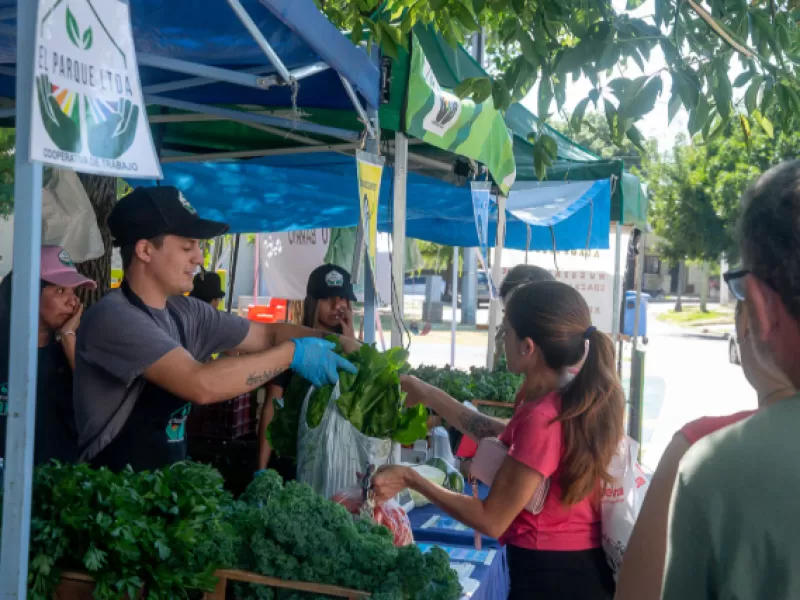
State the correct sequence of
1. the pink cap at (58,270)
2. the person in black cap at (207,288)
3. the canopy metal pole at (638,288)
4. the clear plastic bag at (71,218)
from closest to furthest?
1. the pink cap at (58,270)
2. the clear plastic bag at (71,218)
3. the person in black cap at (207,288)
4. the canopy metal pole at (638,288)

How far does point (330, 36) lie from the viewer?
10.2 ft

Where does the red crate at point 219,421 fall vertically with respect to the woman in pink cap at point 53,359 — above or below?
below

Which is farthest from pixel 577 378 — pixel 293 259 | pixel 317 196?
pixel 293 259

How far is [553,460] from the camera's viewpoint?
2465 millimetres

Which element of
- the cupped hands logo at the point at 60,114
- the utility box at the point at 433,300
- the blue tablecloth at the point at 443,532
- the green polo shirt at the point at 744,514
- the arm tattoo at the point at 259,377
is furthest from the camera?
the utility box at the point at 433,300

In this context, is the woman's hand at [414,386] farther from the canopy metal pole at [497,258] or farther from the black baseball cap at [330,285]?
the canopy metal pole at [497,258]

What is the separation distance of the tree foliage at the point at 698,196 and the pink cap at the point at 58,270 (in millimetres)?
28410

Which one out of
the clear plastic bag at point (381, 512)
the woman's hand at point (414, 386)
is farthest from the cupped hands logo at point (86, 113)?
the woman's hand at point (414, 386)

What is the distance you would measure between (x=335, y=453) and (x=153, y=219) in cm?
101

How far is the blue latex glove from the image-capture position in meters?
2.87

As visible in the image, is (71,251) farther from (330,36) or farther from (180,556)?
(180,556)

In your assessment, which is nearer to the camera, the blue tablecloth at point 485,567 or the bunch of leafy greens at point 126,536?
the bunch of leafy greens at point 126,536

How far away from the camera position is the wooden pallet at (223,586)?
2004mm

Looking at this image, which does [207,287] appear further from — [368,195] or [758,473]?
Answer: [758,473]
